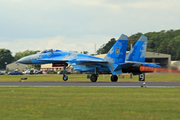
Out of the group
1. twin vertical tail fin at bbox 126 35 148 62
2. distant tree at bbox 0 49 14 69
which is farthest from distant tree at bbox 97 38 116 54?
twin vertical tail fin at bbox 126 35 148 62

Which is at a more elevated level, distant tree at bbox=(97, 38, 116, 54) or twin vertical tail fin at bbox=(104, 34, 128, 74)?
distant tree at bbox=(97, 38, 116, 54)

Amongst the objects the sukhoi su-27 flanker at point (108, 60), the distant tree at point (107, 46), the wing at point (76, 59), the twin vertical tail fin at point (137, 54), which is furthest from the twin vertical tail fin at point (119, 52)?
the distant tree at point (107, 46)

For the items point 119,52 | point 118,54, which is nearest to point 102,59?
point 118,54

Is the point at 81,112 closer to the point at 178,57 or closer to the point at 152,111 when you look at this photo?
the point at 152,111

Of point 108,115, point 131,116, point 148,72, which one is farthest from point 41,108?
point 148,72

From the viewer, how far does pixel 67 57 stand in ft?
123

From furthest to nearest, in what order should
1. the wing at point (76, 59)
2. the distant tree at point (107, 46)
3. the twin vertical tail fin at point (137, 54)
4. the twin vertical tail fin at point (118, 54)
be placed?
the distant tree at point (107, 46) < the twin vertical tail fin at point (137, 54) < the wing at point (76, 59) < the twin vertical tail fin at point (118, 54)

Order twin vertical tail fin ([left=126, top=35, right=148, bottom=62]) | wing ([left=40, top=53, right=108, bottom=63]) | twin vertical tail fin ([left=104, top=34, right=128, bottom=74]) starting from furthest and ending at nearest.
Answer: twin vertical tail fin ([left=126, top=35, right=148, bottom=62]), wing ([left=40, top=53, right=108, bottom=63]), twin vertical tail fin ([left=104, top=34, right=128, bottom=74])

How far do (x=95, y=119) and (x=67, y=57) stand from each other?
2815 cm

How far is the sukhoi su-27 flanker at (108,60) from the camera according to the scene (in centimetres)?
3528

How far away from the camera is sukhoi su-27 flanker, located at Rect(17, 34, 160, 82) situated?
116 feet

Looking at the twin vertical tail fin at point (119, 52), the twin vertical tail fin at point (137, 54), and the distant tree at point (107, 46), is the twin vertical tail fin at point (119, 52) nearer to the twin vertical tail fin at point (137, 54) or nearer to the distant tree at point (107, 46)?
the twin vertical tail fin at point (137, 54)

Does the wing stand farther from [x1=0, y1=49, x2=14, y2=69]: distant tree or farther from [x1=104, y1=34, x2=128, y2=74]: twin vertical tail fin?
[x1=0, y1=49, x2=14, y2=69]: distant tree

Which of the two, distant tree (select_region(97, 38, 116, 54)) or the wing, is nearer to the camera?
the wing
